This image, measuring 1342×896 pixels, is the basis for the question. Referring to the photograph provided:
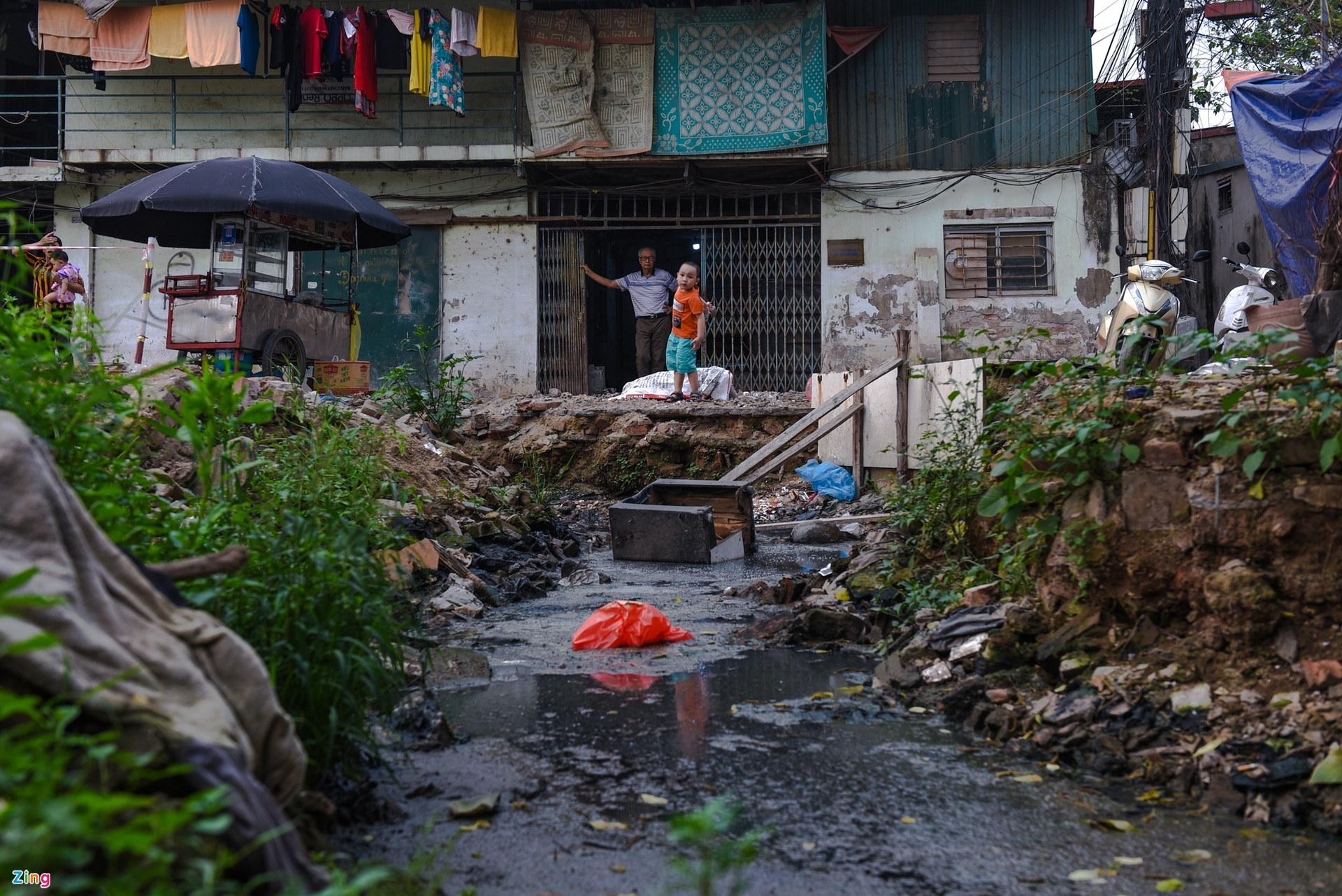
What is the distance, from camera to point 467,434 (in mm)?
11438

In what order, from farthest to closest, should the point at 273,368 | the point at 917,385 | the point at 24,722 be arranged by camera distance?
the point at 273,368
the point at 917,385
the point at 24,722

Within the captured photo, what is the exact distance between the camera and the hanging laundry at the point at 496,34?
41.9 feet

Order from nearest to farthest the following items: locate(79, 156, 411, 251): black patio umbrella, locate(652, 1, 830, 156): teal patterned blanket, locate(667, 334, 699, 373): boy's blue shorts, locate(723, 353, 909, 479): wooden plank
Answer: locate(723, 353, 909, 479): wooden plank, locate(79, 156, 411, 251): black patio umbrella, locate(667, 334, 699, 373): boy's blue shorts, locate(652, 1, 830, 156): teal patterned blanket

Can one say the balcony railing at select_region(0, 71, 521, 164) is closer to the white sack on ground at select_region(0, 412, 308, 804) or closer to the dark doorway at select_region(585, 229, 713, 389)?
the dark doorway at select_region(585, 229, 713, 389)

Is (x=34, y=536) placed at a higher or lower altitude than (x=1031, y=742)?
higher

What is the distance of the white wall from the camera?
44.4 ft

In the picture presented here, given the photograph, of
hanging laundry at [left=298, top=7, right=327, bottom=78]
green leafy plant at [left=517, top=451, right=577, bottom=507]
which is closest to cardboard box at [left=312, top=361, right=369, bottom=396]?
green leafy plant at [left=517, top=451, right=577, bottom=507]

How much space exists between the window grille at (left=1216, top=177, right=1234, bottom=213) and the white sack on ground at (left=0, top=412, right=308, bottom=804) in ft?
44.9

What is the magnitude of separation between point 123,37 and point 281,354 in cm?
592

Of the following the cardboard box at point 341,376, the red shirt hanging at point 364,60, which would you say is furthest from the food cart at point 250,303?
the red shirt hanging at point 364,60

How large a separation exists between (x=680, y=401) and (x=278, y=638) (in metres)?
8.70

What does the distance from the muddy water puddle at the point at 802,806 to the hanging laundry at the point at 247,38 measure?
11.3 metres

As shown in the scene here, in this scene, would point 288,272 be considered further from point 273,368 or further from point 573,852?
point 573,852

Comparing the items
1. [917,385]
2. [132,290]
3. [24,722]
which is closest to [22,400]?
[24,722]
